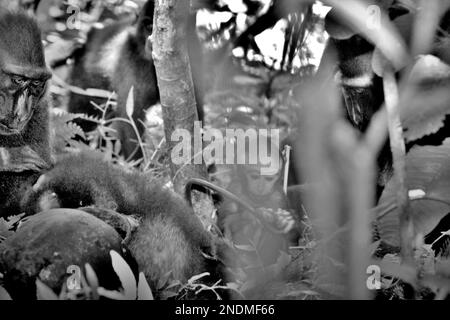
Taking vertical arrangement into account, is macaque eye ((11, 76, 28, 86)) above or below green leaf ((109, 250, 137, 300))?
above

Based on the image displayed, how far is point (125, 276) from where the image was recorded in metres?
1.61

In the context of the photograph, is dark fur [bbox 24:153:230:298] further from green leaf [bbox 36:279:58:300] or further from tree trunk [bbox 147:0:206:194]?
green leaf [bbox 36:279:58:300]

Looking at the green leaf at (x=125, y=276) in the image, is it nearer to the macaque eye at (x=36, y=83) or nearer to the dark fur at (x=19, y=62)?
the dark fur at (x=19, y=62)

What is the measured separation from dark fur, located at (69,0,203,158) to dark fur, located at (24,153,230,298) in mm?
2431

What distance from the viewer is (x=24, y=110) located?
2.66 metres

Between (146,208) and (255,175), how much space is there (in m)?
0.41

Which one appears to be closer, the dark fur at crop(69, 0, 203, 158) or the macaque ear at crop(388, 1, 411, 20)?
the macaque ear at crop(388, 1, 411, 20)

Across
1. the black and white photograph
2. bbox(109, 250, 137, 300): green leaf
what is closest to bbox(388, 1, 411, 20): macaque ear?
the black and white photograph

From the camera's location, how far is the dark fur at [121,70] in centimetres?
498

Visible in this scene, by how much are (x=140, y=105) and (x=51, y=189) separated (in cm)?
280

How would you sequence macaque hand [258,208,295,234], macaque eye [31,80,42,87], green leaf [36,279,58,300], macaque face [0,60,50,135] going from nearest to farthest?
green leaf [36,279,58,300] < macaque hand [258,208,295,234] < macaque face [0,60,50,135] < macaque eye [31,80,42,87]

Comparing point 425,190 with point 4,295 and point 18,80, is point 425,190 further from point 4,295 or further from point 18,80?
point 18,80

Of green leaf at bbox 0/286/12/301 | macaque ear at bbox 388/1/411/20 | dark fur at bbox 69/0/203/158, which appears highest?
macaque ear at bbox 388/1/411/20

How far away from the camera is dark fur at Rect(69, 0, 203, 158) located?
498 centimetres
